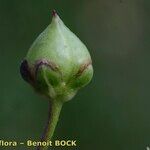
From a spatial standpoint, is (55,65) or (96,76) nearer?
(55,65)

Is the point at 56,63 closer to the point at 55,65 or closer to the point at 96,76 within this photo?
the point at 55,65

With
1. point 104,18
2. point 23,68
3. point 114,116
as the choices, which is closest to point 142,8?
point 104,18

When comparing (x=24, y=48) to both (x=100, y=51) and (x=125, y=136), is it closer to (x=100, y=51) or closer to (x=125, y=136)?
(x=100, y=51)

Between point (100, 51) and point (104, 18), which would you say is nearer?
point (100, 51)

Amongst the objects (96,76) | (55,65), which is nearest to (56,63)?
(55,65)

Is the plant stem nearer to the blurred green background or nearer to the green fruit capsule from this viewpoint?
the green fruit capsule

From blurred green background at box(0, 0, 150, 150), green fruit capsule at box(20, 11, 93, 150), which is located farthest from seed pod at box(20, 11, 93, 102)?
blurred green background at box(0, 0, 150, 150)
